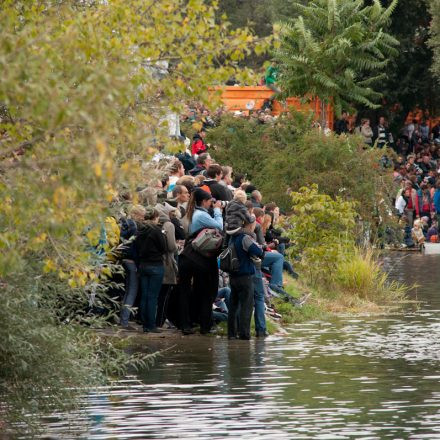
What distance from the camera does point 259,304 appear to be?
70.5 ft

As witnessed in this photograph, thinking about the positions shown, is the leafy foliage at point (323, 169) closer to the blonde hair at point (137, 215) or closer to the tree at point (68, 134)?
the blonde hair at point (137, 215)

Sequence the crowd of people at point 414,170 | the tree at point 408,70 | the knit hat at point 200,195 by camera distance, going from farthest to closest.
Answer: the tree at point 408,70, the crowd of people at point 414,170, the knit hat at point 200,195

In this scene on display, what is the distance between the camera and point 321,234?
26.9 metres

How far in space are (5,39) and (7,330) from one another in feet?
12.5

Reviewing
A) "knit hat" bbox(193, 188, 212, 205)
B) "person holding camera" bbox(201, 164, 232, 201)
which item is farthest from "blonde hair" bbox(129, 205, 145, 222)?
"person holding camera" bbox(201, 164, 232, 201)

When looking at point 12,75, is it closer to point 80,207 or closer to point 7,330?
point 80,207

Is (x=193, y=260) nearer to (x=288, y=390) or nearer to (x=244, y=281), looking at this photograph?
(x=244, y=281)

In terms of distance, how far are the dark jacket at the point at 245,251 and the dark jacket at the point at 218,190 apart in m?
2.48

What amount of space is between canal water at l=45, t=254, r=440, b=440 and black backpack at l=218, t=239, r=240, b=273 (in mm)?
954

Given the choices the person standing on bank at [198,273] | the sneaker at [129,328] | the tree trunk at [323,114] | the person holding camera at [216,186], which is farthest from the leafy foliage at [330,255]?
the tree trunk at [323,114]

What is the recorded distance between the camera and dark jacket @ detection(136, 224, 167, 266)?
2100cm

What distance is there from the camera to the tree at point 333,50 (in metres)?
49.2

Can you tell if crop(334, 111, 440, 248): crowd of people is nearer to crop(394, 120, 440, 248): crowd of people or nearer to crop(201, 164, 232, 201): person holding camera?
crop(394, 120, 440, 248): crowd of people

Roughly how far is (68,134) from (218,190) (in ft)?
38.8
